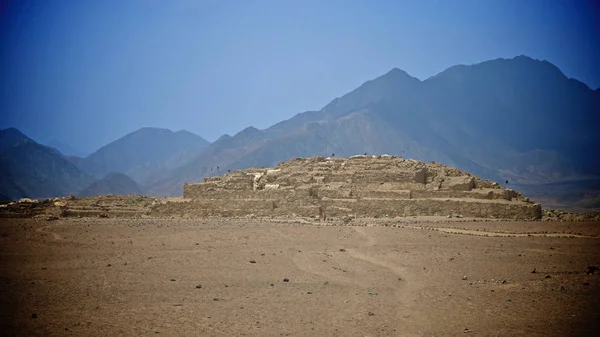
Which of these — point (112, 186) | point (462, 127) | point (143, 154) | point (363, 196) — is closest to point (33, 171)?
point (112, 186)

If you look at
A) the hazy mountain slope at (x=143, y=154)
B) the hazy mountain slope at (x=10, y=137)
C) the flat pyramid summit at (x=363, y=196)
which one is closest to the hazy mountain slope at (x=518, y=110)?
the hazy mountain slope at (x=143, y=154)

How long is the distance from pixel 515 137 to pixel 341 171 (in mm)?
120518

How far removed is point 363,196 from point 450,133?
387 ft

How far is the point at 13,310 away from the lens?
819 cm

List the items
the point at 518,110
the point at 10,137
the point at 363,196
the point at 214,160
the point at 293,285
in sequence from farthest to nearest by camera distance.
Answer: the point at 518,110 → the point at 214,160 → the point at 10,137 → the point at 363,196 → the point at 293,285

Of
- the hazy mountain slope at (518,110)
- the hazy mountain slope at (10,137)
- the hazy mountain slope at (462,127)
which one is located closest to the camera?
the hazy mountain slope at (10,137)

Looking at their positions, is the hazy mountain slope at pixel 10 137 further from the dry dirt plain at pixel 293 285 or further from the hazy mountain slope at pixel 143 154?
the dry dirt plain at pixel 293 285

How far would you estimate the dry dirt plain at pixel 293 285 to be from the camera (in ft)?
26.2

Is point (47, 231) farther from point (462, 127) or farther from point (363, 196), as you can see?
point (462, 127)

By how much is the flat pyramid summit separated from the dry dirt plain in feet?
33.4

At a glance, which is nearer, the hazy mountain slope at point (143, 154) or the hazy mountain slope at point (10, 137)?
the hazy mountain slope at point (10, 137)

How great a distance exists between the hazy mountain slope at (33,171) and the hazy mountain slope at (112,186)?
6555 mm

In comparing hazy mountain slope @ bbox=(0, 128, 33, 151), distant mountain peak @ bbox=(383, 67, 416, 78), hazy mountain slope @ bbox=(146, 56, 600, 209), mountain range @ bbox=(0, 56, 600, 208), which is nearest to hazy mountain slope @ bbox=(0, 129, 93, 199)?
hazy mountain slope @ bbox=(0, 128, 33, 151)

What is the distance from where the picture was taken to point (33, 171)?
105 metres
